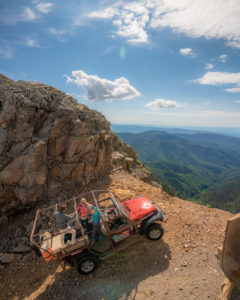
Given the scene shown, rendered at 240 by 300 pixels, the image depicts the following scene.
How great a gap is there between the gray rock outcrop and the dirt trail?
15.3 feet

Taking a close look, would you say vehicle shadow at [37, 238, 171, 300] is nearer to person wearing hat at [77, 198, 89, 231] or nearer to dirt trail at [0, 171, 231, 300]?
dirt trail at [0, 171, 231, 300]

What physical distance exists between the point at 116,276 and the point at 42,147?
962cm

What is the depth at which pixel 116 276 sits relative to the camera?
6.38 meters

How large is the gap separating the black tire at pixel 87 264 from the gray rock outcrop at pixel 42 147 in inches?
247

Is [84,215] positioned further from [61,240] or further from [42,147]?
[42,147]

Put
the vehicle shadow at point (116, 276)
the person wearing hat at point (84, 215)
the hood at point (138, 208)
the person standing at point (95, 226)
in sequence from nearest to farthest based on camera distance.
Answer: the vehicle shadow at point (116, 276)
the person standing at point (95, 226)
the person wearing hat at point (84, 215)
the hood at point (138, 208)

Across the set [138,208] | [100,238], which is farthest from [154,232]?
[100,238]

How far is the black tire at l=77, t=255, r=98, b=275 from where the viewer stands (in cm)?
625

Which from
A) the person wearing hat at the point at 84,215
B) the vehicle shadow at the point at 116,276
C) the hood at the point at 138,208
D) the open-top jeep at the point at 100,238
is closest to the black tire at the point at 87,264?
the open-top jeep at the point at 100,238

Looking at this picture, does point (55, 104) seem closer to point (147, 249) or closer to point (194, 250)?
point (147, 249)

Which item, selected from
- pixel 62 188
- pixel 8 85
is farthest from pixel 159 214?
pixel 8 85

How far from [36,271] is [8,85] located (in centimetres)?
1371

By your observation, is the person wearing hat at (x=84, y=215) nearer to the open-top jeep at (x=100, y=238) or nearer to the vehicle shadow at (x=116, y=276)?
the open-top jeep at (x=100, y=238)

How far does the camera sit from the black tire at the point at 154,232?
24.0 feet
